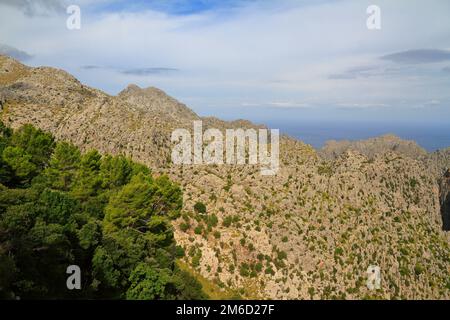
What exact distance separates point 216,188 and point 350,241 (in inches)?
795

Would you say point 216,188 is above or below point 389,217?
above

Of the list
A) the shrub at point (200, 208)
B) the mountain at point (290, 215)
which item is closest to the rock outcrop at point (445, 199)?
the mountain at point (290, 215)

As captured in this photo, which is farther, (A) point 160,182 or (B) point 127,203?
(A) point 160,182

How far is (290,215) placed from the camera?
57.6 meters

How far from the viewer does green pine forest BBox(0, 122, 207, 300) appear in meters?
23.8

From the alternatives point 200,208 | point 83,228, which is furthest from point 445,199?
point 83,228

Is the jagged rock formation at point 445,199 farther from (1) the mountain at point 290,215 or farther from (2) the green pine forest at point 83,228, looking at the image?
(2) the green pine forest at point 83,228

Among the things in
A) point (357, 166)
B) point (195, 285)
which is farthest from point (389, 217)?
point (195, 285)

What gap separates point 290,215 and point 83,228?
34.3 metres

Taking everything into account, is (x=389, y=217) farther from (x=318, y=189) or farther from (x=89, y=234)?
(x=89, y=234)

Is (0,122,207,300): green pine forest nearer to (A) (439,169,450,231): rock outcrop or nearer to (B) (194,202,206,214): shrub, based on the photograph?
(B) (194,202,206,214): shrub

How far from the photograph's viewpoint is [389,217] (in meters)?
62.4

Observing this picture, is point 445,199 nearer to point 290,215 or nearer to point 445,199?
point 445,199

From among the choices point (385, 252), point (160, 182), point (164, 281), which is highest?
point (160, 182)
